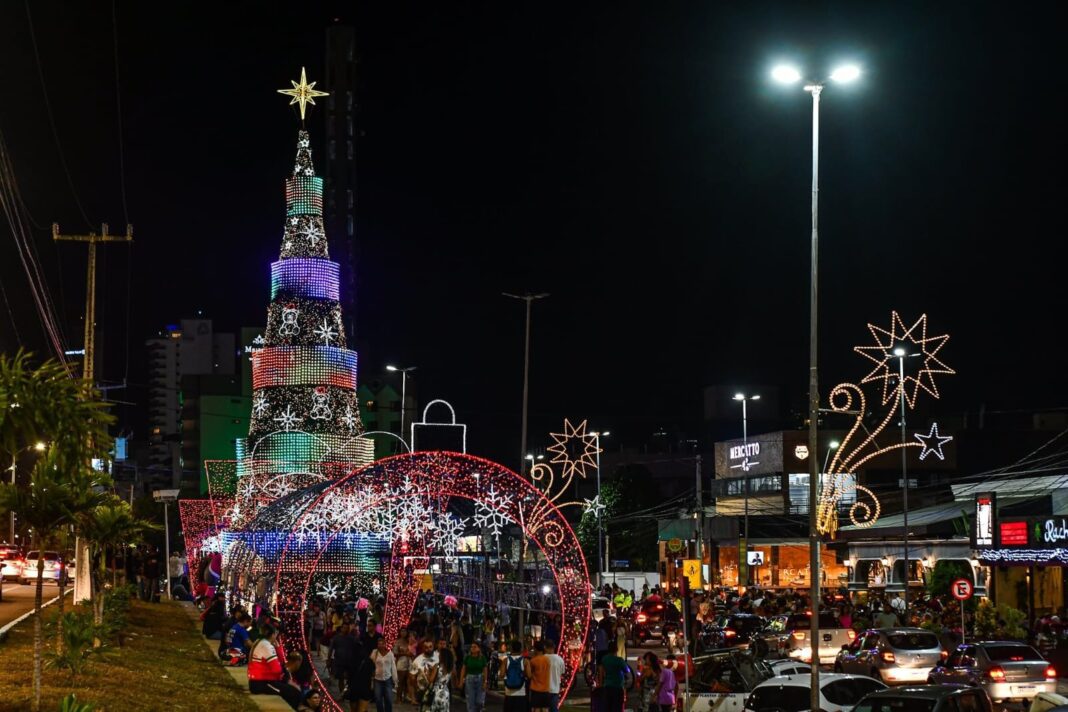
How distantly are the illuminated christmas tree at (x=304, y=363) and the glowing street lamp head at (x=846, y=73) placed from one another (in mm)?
37338

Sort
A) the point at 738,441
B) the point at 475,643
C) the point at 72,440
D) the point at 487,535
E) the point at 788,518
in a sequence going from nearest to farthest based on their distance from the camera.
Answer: the point at 72,440 → the point at 475,643 → the point at 487,535 → the point at 788,518 → the point at 738,441

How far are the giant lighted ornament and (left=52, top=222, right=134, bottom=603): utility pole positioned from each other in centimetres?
430

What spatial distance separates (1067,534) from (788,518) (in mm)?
39722

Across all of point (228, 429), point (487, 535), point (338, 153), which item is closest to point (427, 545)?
point (487, 535)

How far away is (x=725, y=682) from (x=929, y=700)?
21.6ft

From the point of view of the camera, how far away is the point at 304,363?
57.2m

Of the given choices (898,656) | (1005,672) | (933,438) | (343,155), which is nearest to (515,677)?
(1005,672)

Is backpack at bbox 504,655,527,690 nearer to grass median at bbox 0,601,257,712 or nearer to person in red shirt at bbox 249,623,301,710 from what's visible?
person in red shirt at bbox 249,623,301,710

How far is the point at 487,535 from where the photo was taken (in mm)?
36562

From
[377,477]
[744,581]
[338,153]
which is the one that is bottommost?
[744,581]

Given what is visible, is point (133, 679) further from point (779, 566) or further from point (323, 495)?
point (779, 566)

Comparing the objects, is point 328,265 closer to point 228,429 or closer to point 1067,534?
point 1067,534

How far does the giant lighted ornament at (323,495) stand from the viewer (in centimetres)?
2705

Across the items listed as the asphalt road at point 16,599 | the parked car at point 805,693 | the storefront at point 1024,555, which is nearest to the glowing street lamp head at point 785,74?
the parked car at point 805,693
